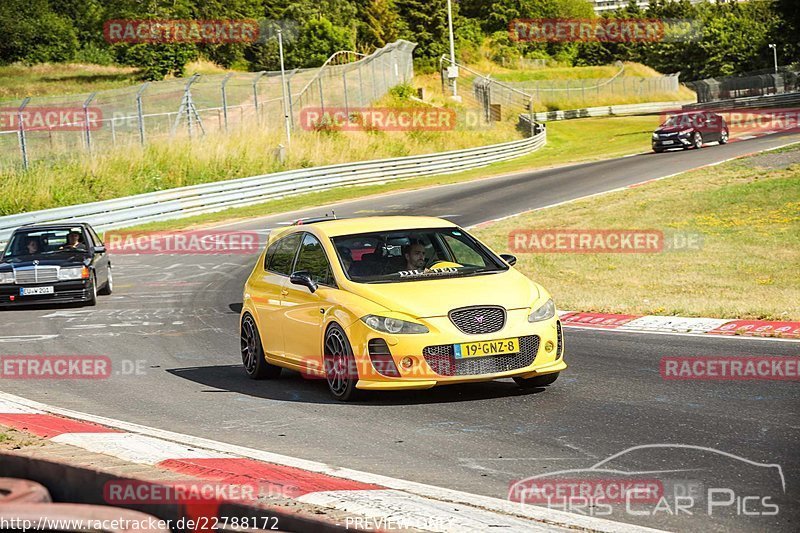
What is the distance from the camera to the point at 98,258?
20.0 metres

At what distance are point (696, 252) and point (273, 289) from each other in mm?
12949

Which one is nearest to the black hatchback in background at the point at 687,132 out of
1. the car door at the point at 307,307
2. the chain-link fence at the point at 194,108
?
the chain-link fence at the point at 194,108

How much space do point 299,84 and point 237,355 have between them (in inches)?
1548

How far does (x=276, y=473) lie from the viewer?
6938mm

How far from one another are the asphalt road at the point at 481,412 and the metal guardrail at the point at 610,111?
65.2 m

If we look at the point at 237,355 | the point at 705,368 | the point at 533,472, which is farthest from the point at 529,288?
the point at 237,355

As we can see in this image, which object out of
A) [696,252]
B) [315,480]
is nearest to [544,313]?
[315,480]

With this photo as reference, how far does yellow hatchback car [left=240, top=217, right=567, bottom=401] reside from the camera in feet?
30.8

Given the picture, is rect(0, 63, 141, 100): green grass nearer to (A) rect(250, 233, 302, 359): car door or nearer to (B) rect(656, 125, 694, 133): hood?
(B) rect(656, 125, 694, 133): hood

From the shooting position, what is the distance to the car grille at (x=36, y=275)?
18844 millimetres

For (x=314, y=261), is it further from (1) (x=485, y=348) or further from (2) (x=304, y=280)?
(1) (x=485, y=348)

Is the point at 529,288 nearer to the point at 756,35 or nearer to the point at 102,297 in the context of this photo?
the point at 102,297

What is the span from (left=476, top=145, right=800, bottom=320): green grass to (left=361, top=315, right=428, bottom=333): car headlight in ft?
20.5

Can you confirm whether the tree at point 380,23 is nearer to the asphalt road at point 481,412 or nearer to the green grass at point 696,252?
the green grass at point 696,252
